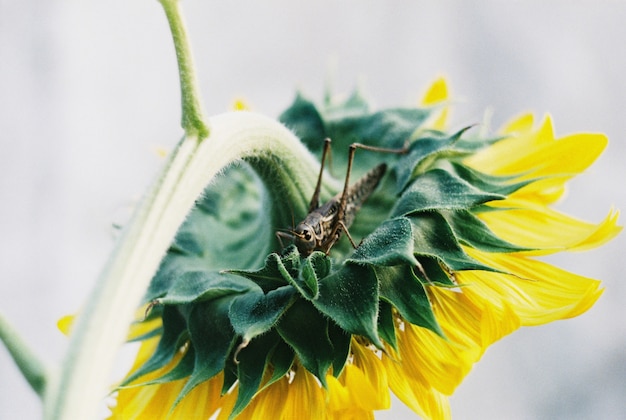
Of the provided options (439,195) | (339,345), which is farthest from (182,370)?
(439,195)

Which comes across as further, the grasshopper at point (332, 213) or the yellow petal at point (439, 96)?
the yellow petal at point (439, 96)

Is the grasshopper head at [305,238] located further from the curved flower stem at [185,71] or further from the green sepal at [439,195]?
the curved flower stem at [185,71]

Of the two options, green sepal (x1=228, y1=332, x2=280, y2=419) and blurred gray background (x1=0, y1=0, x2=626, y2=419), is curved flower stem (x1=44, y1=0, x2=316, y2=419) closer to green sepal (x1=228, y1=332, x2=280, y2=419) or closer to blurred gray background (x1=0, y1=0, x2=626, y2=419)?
green sepal (x1=228, y1=332, x2=280, y2=419)

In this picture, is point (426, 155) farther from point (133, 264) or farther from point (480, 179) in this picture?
point (133, 264)

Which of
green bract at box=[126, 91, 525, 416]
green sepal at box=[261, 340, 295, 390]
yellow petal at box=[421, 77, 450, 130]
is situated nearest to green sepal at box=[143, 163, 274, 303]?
green bract at box=[126, 91, 525, 416]

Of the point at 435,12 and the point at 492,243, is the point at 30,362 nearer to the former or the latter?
the point at 492,243

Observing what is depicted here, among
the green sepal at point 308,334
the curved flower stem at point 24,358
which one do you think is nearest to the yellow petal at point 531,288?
the green sepal at point 308,334
